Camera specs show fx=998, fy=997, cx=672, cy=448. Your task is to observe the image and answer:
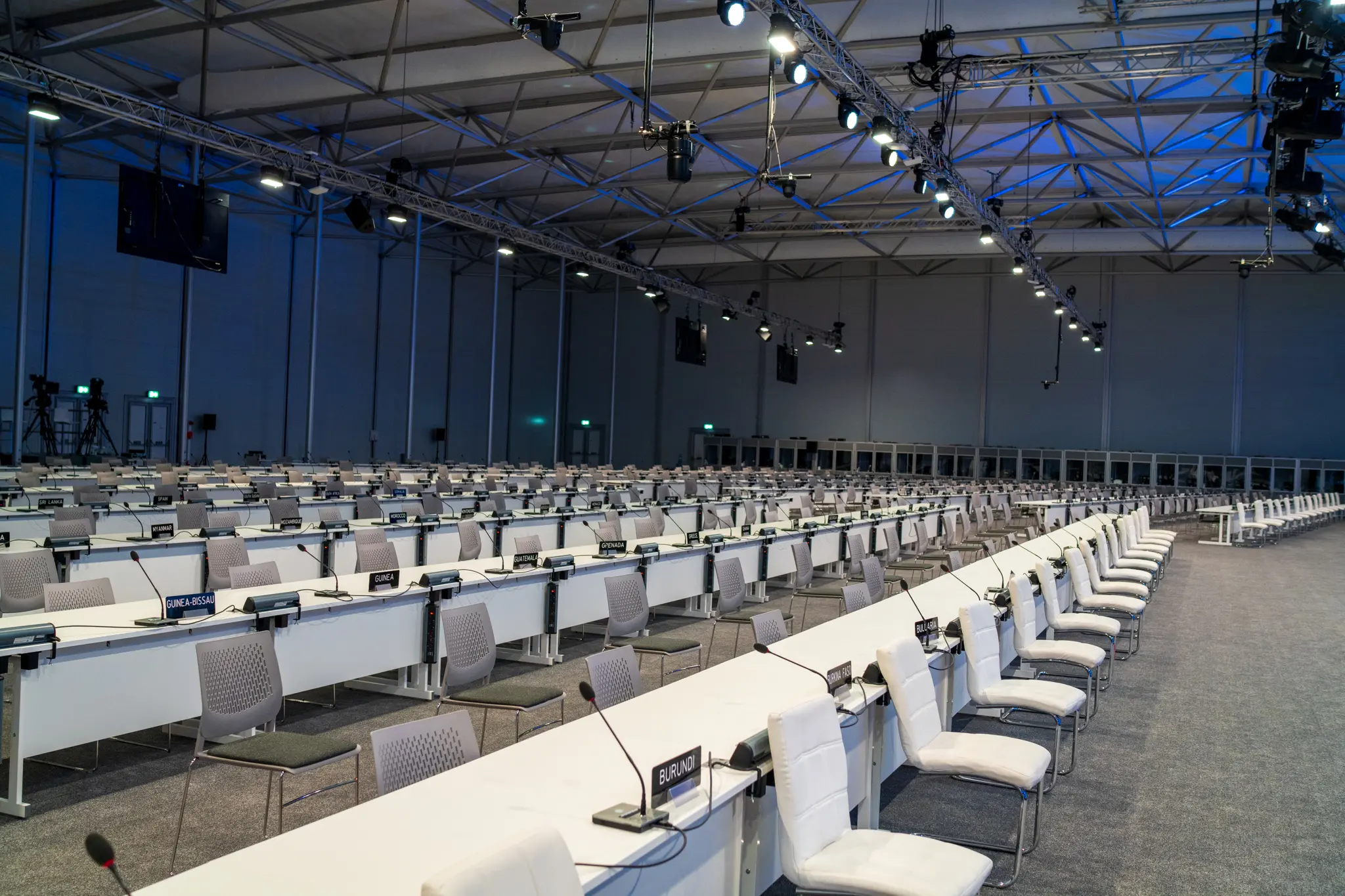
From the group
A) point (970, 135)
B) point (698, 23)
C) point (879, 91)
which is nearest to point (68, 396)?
point (698, 23)

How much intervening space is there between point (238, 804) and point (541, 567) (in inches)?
101

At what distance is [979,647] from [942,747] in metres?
0.92

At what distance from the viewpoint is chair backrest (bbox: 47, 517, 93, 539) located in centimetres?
690

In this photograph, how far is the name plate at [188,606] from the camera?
13.9 feet

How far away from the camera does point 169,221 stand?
12.3 m

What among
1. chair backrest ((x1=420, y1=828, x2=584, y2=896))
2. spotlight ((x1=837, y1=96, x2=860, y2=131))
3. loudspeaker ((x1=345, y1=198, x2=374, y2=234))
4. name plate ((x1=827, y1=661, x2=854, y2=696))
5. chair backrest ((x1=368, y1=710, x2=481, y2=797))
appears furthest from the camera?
loudspeaker ((x1=345, y1=198, x2=374, y2=234))

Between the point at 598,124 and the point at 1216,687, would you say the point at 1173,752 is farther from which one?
the point at 598,124

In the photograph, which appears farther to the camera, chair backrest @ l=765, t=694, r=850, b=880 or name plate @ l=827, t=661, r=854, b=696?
name plate @ l=827, t=661, r=854, b=696

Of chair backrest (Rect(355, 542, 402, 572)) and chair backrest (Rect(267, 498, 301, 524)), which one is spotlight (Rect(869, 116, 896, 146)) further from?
chair backrest (Rect(267, 498, 301, 524))

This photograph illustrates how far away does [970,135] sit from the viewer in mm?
16844

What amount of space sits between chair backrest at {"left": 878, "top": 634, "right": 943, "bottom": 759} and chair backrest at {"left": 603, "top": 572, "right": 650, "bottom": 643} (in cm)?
209

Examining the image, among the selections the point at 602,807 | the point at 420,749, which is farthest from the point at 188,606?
the point at 602,807

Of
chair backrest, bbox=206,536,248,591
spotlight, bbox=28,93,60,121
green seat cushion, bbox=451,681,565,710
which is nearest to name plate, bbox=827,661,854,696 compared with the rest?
green seat cushion, bbox=451,681,565,710

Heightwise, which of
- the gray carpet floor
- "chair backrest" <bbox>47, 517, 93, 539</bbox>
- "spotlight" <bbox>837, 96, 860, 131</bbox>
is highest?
"spotlight" <bbox>837, 96, 860, 131</bbox>
